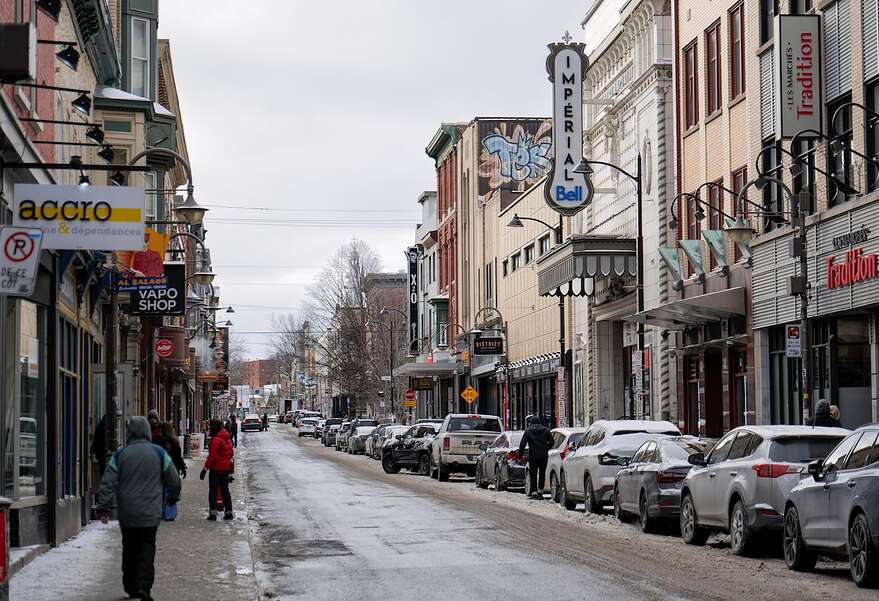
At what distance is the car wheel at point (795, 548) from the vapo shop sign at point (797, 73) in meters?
15.6

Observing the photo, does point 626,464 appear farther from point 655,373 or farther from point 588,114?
point 588,114

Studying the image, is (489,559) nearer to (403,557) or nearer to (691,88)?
(403,557)

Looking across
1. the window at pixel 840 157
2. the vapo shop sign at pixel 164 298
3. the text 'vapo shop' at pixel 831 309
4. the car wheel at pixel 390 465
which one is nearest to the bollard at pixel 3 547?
the vapo shop sign at pixel 164 298

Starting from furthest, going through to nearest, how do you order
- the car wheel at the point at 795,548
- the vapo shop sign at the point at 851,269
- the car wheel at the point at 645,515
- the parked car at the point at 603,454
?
the vapo shop sign at the point at 851,269, the parked car at the point at 603,454, the car wheel at the point at 645,515, the car wheel at the point at 795,548

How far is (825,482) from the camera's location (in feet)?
48.7

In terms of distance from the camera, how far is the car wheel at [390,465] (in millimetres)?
45969

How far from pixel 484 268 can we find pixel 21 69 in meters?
63.0

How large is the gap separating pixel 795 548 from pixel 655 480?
5.70m

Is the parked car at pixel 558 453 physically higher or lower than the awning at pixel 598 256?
lower

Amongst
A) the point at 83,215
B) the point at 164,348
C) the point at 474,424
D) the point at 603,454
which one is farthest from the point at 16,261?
the point at 164,348

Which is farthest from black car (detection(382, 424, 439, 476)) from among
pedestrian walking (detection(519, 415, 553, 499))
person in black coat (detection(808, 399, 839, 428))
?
person in black coat (detection(808, 399, 839, 428))

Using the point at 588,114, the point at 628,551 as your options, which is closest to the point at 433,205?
the point at 588,114

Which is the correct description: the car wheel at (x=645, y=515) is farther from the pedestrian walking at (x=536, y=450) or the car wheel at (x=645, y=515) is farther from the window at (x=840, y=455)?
the pedestrian walking at (x=536, y=450)

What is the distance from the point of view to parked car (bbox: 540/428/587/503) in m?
28.6
